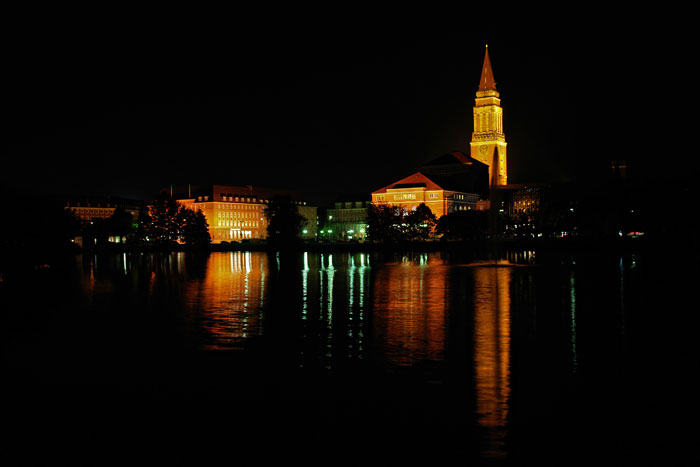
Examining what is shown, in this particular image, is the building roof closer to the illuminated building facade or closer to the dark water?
the illuminated building facade

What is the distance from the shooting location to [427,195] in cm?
15975

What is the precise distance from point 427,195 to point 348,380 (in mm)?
145536

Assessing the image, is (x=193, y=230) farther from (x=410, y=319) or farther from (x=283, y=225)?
(x=410, y=319)

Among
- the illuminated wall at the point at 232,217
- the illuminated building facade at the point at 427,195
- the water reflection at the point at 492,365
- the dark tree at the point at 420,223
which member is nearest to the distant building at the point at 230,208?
the illuminated wall at the point at 232,217

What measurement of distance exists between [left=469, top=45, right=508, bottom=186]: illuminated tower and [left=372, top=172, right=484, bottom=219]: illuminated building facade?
20438 millimetres

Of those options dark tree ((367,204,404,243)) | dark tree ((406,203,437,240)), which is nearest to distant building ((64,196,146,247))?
dark tree ((367,204,404,243))

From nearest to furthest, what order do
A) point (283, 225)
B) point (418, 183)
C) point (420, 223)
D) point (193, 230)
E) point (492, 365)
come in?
point (492, 365) < point (283, 225) < point (193, 230) < point (420, 223) < point (418, 183)

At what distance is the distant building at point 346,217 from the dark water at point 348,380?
15139 centimetres

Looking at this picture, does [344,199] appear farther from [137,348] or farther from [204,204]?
[137,348]

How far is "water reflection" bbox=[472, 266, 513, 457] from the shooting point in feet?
40.0

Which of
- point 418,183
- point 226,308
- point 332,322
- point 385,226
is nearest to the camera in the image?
point 332,322

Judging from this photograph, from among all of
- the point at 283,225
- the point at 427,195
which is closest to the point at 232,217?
the point at 427,195

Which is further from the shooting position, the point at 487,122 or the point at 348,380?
the point at 487,122

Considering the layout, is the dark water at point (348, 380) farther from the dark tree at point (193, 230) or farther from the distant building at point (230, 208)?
the distant building at point (230, 208)
